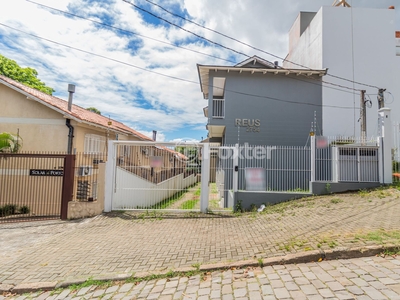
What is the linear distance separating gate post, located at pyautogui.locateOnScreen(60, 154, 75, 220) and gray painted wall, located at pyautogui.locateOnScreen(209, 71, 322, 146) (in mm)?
8160

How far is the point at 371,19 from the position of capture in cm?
1484

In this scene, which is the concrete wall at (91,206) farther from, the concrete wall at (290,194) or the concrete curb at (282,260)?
the concrete wall at (290,194)

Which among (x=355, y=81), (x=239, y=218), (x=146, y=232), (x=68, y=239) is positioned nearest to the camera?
(x=68, y=239)

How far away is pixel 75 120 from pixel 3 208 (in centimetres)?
410

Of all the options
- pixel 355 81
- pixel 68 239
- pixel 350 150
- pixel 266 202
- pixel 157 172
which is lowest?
pixel 68 239

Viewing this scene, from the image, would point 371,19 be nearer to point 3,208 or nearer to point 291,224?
point 291,224

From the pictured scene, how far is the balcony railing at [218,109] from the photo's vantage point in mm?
13220

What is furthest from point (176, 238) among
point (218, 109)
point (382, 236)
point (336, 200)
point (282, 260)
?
point (218, 109)

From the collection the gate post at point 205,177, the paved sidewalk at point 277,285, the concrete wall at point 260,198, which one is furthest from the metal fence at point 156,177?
the paved sidewalk at point 277,285

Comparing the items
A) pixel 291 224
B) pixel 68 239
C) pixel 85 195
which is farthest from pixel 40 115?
pixel 291 224

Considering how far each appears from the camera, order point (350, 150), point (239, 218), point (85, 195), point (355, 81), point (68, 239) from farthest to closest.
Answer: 1. point (355, 81)
2. point (350, 150)
3. point (85, 195)
4. point (239, 218)
5. point (68, 239)

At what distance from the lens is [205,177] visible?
7.46 meters

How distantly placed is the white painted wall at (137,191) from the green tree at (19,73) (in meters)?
18.9

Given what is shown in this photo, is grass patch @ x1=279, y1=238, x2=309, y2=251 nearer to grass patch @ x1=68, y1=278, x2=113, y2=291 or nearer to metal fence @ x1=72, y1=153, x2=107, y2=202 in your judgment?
grass patch @ x1=68, y1=278, x2=113, y2=291
